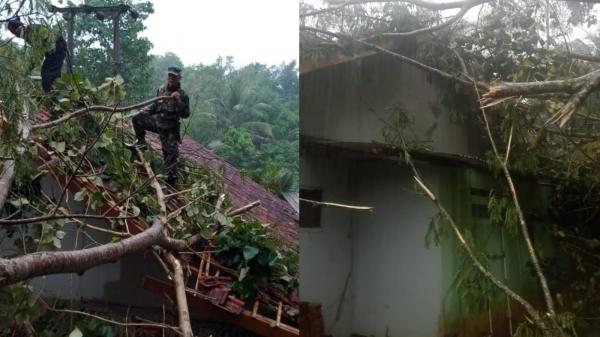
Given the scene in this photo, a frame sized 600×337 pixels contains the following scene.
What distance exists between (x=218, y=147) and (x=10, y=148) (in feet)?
2.88

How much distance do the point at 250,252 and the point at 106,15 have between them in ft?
3.18

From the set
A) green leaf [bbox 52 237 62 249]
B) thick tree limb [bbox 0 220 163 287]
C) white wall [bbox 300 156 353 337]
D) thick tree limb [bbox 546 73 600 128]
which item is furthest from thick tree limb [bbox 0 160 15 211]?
thick tree limb [bbox 546 73 600 128]

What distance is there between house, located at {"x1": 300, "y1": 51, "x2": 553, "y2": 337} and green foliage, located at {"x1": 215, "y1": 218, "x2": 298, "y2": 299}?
62 centimetres

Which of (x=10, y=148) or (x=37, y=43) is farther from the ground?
(x=37, y=43)

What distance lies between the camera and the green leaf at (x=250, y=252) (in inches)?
77.5

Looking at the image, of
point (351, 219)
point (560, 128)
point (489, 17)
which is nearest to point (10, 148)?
point (351, 219)

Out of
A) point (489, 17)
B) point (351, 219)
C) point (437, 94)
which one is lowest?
point (351, 219)

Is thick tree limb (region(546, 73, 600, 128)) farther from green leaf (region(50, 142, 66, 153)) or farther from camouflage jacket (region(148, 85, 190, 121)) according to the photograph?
green leaf (region(50, 142, 66, 153))

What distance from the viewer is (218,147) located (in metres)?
1.73

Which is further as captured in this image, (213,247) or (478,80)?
(213,247)

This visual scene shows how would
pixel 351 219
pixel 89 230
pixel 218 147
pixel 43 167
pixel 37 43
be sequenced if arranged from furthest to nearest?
pixel 43 167
pixel 89 230
pixel 37 43
pixel 218 147
pixel 351 219

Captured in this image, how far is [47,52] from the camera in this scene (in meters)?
1.91

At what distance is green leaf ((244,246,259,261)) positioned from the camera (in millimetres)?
1970

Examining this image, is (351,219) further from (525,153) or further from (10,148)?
(10,148)
